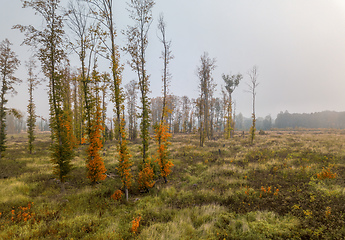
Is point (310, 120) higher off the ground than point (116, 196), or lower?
higher

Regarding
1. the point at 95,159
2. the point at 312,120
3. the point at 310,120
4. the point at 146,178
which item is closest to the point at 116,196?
the point at 146,178

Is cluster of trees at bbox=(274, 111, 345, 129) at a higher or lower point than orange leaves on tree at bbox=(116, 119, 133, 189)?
higher

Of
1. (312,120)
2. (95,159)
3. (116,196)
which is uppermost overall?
(312,120)

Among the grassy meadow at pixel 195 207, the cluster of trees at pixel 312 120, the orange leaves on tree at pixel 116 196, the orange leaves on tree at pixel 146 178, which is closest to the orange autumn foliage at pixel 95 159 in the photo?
the grassy meadow at pixel 195 207

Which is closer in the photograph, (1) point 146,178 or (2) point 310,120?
(1) point 146,178

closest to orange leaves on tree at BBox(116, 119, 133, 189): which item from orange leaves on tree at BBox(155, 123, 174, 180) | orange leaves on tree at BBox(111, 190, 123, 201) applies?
orange leaves on tree at BBox(111, 190, 123, 201)

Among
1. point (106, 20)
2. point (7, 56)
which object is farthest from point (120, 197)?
point (7, 56)

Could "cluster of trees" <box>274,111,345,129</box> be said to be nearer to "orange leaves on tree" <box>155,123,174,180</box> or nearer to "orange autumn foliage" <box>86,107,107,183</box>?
"orange leaves on tree" <box>155,123,174,180</box>

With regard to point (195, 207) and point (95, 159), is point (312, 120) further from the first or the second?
point (95, 159)

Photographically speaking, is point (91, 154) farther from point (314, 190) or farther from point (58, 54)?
point (314, 190)

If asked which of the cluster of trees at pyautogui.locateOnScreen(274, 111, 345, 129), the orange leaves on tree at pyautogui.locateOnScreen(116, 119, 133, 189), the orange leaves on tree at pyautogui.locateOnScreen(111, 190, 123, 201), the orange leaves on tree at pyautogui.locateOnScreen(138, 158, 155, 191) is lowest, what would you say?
the orange leaves on tree at pyautogui.locateOnScreen(111, 190, 123, 201)

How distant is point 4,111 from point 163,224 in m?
24.0

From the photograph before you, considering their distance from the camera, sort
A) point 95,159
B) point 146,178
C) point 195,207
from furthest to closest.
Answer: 1. point 95,159
2. point 146,178
3. point 195,207

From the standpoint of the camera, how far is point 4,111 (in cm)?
1753
